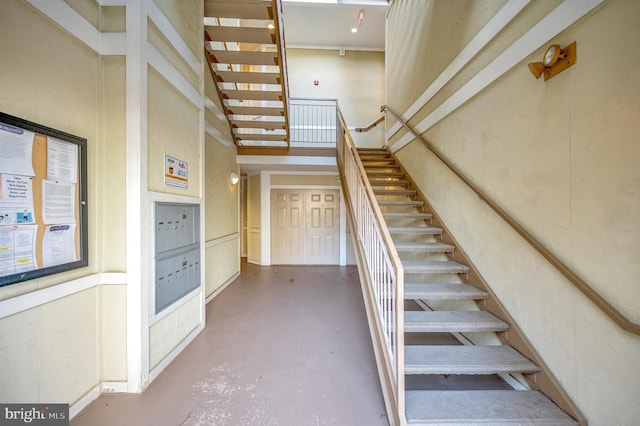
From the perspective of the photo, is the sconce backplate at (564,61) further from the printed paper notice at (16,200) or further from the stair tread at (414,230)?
the printed paper notice at (16,200)

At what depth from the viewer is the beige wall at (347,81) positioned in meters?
7.14

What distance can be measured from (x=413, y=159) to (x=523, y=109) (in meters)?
2.20

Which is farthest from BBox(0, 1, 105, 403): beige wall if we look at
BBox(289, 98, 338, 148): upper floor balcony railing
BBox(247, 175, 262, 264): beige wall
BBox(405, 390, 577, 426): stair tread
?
BBox(289, 98, 338, 148): upper floor balcony railing

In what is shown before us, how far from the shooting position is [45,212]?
156cm

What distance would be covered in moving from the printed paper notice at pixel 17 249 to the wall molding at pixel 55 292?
16 centimetres

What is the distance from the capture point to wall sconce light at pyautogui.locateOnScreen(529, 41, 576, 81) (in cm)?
162

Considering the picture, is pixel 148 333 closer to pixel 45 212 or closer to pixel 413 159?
pixel 45 212

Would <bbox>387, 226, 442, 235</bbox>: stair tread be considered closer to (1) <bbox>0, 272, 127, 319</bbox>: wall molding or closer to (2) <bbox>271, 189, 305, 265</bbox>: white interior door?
(1) <bbox>0, 272, 127, 319</bbox>: wall molding

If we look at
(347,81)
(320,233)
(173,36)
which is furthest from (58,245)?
(347,81)

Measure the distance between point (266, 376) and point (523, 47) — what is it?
3309 millimetres

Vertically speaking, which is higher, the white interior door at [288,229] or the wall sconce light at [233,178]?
the wall sconce light at [233,178]

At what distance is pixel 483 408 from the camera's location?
5.28ft

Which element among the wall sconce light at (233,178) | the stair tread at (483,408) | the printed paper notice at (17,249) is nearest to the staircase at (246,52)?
the wall sconce light at (233,178)

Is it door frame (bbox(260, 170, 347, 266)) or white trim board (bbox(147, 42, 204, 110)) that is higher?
white trim board (bbox(147, 42, 204, 110))
